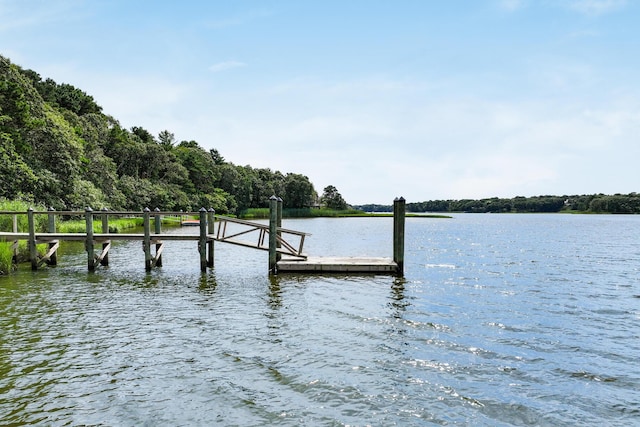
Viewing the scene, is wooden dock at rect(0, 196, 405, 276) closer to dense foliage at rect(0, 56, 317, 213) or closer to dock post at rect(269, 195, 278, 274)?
dock post at rect(269, 195, 278, 274)

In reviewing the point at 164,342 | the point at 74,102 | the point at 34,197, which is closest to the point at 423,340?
the point at 164,342

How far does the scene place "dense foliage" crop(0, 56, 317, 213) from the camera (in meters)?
33.5

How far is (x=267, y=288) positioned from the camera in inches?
614

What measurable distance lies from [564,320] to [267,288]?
9040 mm

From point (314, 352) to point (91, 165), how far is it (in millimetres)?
49011

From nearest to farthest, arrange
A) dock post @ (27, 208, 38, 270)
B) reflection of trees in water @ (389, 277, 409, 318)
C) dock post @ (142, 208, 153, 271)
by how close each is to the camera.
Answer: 1. reflection of trees in water @ (389, 277, 409, 318)
2. dock post @ (142, 208, 153, 271)
3. dock post @ (27, 208, 38, 270)

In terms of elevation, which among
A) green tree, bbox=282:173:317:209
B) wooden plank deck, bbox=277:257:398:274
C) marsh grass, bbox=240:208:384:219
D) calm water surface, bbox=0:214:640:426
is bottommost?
calm water surface, bbox=0:214:640:426

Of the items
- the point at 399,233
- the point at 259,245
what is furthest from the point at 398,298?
the point at 259,245

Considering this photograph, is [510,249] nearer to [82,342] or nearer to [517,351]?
[517,351]

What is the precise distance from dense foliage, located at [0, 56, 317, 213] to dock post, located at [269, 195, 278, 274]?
75.8 feet

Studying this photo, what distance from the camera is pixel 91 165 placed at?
5009 centimetres

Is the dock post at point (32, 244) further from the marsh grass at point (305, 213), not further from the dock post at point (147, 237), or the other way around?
the marsh grass at point (305, 213)

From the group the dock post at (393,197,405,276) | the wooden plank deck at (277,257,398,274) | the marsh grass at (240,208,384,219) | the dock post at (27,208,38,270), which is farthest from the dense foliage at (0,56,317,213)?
the dock post at (393,197,405,276)

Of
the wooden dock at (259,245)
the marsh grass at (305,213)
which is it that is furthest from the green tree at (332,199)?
the wooden dock at (259,245)
